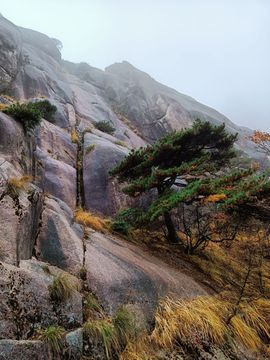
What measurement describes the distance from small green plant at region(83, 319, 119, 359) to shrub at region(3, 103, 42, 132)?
6821mm

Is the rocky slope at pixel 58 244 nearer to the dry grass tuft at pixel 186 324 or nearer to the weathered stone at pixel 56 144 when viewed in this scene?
the weathered stone at pixel 56 144

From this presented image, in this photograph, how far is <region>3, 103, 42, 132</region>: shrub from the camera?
386 inches

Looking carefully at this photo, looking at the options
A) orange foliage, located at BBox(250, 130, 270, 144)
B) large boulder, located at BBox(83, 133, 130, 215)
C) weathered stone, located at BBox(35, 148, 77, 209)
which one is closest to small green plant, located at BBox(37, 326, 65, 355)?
weathered stone, located at BBox(35, 148, 77, 209)

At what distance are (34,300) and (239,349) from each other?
11.9 feet

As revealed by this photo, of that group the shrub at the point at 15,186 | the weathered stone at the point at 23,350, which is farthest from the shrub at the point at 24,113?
the weathered stone at the point at 23,350

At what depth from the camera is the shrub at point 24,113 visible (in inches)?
386

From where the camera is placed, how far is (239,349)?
5.88 metres

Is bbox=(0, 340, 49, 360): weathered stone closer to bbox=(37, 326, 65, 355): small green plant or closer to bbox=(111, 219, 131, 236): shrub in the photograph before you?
bbox=(37, 326, 65, 355): small green plant

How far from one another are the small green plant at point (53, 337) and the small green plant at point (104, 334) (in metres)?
0.49

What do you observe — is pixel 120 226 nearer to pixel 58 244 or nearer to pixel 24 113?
pixel 58 244

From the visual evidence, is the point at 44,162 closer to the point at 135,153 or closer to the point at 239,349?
the point at 135,153

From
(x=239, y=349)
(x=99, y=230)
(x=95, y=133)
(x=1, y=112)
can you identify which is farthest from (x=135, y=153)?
(x=95, y=133)

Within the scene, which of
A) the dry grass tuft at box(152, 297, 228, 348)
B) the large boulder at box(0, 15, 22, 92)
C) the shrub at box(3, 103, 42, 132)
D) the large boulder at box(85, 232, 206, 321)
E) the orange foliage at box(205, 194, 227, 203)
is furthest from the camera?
the large boulder at box(0, 15, 22, 92)

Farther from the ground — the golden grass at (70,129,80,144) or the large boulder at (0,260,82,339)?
the large boulder at (0,260,82,339)
